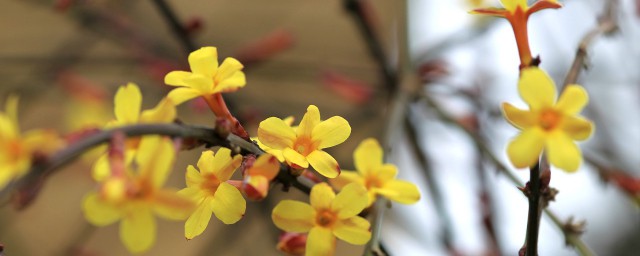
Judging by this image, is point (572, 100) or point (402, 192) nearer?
point (572, 100)

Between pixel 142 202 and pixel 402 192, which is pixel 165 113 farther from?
pixel 402 192

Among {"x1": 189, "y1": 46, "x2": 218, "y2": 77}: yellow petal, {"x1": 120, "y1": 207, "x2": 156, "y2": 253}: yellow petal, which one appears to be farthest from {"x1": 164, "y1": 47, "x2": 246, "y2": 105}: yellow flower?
{"x1": 120, "y1": 207, "x2": 156, "y2": 253}: yellow petal

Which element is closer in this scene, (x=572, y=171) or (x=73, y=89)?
(x=572, y=171)

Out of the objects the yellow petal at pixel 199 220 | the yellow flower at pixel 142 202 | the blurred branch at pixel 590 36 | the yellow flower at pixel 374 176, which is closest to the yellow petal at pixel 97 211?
the yellow flower at pixel 142 202

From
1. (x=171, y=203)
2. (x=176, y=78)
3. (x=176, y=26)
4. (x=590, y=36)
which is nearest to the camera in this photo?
(x=171, y=203)

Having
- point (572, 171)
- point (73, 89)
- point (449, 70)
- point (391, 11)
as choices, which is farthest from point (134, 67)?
Answer: point (391, 11)

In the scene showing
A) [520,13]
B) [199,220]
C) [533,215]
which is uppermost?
[520,13]

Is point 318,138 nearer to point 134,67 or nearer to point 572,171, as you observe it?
point 572,171

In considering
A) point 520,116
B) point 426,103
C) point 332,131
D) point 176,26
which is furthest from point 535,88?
point 426,103
